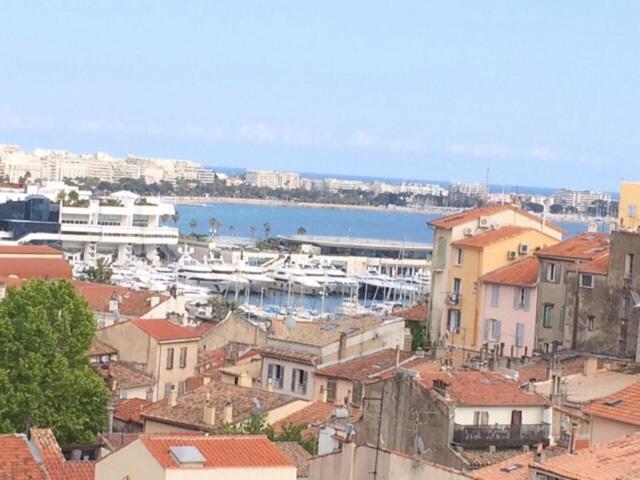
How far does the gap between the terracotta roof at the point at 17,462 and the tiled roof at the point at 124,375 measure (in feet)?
62.1

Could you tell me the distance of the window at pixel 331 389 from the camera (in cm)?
4125

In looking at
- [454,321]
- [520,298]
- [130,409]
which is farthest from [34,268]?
[130,409]

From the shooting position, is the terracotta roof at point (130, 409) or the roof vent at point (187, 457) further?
the terracotta roof at point (130, 409)

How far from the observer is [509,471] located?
2142cm

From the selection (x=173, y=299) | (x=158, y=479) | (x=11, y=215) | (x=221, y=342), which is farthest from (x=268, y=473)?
(x=11, y=215)

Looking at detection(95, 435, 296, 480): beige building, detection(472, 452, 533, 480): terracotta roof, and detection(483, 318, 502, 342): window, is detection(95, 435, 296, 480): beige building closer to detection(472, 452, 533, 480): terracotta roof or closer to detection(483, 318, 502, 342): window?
detection(472, 452, 533, 480): terracotta roof

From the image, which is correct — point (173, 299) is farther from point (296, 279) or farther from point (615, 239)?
point (296, 279)

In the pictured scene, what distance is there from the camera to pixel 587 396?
99.8ft

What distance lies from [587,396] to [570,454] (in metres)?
9.48

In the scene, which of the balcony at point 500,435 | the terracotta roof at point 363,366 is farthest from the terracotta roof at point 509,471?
the terracotta roof at point 363,366

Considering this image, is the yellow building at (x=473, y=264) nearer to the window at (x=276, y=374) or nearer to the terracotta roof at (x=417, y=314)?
the terracotta roof at (x=417, y=314)

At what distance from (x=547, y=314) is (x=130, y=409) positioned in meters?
13.8

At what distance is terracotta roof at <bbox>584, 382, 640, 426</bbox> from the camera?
23562 millimetres

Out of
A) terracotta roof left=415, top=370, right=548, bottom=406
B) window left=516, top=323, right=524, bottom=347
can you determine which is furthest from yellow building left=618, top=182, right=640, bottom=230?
terracotta roof left=415, top=370, right=548, bottom=406
